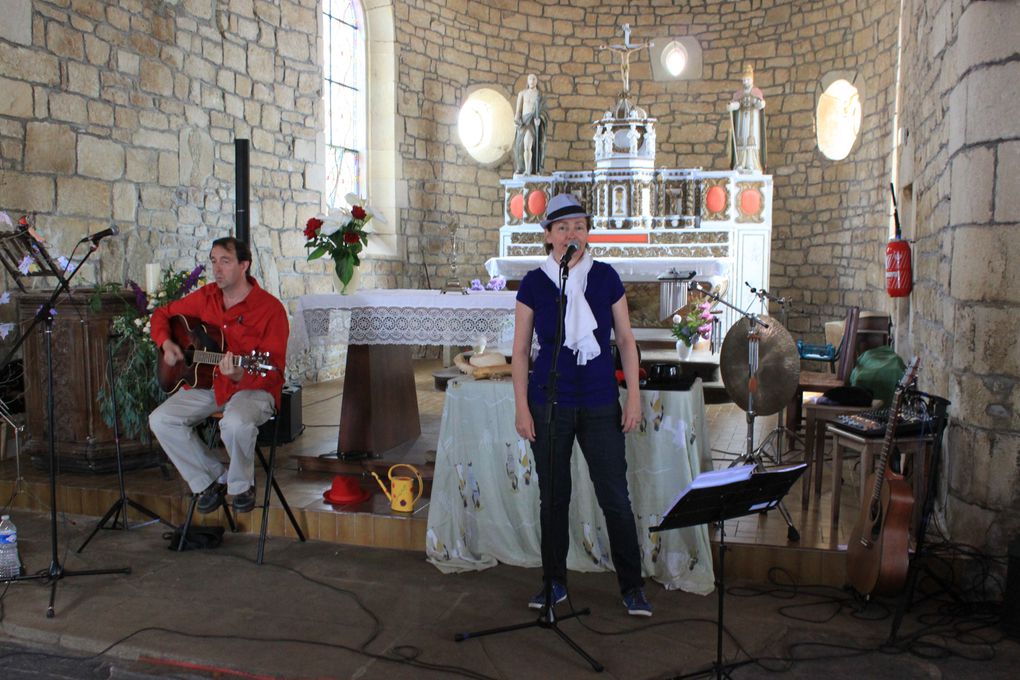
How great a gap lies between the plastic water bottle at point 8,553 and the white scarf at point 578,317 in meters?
2.57

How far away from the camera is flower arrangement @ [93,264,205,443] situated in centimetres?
495

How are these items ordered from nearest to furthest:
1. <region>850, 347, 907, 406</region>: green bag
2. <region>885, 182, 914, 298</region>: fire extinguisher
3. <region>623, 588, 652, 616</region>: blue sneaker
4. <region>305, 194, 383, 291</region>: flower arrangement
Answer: <region>623, 588, 652, 616</region>: blue sneaker, <region>305, 194, 383, 291</region>: flower arrangement, <region>850, 347, 907, 406</region>: green bag, <region>885, 182, 914, 298</region>: fire extinguisher

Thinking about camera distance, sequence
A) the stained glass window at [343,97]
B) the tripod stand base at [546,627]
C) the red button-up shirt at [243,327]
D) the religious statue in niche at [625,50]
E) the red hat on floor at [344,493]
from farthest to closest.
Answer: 1. the religious statue in niche at [625,50]
2. the stained glass window at [343,97]
3. the red hat on floor at [344,493]
4. the red button-up shirt at [243,327]
5. the tripod stand base at [546,627]

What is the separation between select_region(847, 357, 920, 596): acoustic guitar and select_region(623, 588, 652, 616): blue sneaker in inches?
34.0

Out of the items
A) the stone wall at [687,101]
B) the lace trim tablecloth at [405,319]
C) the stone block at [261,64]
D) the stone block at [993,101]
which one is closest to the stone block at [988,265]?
the stone block at [993,101]

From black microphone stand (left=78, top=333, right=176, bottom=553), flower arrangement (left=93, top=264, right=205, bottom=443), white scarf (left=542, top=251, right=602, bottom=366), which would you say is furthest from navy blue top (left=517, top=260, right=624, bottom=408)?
flower arrangement (left=93, top=264, right=205, bottom=443)

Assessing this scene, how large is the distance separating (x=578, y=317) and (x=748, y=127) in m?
8.29

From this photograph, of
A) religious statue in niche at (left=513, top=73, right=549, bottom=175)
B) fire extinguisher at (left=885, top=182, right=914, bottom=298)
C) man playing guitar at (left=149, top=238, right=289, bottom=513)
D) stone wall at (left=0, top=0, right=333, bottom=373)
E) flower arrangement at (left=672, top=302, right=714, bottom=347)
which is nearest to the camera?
man playing guitar at (left=149, top=238, right=289, bottom=513)

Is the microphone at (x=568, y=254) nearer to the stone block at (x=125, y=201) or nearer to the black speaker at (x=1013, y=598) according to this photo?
the black speaker at (x=1013, y=598)

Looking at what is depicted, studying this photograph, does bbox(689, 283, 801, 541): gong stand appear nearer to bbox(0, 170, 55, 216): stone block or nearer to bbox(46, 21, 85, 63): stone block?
bbox(0, 170, 55, 216): stone block

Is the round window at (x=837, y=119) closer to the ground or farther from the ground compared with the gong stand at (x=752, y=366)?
farther from the ground

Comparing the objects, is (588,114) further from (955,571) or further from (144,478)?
(955,571)

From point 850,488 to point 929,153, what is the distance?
6.74 feet

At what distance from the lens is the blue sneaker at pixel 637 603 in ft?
10.8
